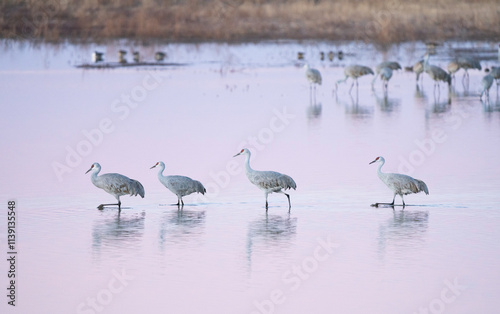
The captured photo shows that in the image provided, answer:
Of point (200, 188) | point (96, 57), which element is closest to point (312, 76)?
point (96, 57)

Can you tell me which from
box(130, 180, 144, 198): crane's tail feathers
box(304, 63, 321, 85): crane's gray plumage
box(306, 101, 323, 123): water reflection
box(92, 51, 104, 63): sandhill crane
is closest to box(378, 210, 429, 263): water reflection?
box(130, 180, 144, 198): crane's tail feathers

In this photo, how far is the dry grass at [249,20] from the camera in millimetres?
44250

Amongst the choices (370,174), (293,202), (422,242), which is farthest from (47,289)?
(370,174)

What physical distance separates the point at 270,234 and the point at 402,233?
55.8 inches

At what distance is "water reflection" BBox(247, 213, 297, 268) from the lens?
1105 cm

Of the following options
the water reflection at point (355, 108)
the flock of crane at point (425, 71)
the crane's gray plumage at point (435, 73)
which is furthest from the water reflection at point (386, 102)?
the crane's gray plumage at point (435, 73)

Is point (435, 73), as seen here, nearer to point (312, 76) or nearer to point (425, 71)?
Result: point (425, 71)

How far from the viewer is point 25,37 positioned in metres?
43.4

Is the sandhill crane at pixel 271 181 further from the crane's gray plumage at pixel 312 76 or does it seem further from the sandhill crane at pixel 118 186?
the crane's gray plumage at pixel 312 76

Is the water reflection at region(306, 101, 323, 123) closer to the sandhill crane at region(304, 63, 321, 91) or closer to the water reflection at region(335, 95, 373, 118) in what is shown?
the water reflection at region(335, 95, 373, 118)

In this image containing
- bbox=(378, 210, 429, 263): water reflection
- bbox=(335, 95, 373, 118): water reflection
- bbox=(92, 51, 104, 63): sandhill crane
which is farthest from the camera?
bbox=(92, 51, 104, 63): sandhill crane

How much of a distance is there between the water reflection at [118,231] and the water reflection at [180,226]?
26 centimetres

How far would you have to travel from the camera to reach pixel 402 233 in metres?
11.7

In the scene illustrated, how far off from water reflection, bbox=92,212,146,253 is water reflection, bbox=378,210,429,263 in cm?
258
